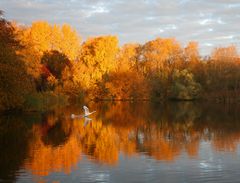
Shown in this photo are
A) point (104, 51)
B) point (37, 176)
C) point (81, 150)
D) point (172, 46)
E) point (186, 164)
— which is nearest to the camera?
point (37, 176)

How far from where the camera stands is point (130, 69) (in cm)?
7456

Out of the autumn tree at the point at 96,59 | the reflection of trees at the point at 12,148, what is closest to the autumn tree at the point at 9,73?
the reflection of trees at the point at 12,148

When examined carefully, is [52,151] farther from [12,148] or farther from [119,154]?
[119,154]

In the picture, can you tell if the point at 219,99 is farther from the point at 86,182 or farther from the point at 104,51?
the point at 86,182

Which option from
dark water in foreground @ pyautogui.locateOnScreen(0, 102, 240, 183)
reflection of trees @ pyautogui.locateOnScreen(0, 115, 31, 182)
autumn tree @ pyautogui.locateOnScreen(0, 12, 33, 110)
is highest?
autumn tree @ pyautogui.locateOnScreen(0, 12, 33, 110)

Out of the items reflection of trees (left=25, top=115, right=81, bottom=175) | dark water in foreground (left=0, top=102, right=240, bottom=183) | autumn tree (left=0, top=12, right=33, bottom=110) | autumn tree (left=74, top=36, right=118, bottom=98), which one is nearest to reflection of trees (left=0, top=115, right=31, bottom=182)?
dark water in foreground (left=0, top=102, right=240, bottom=183)

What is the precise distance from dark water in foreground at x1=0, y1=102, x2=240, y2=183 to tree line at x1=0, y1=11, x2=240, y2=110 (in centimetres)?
3689

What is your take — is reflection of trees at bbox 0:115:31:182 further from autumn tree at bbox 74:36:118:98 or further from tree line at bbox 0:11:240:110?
autumn tree at bbox 74:36:118:98

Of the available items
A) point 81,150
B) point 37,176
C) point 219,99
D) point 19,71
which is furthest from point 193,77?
point 37,176

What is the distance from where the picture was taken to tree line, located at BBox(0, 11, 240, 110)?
208 feet

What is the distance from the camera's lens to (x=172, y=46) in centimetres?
7812

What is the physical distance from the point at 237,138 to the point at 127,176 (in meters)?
9.66

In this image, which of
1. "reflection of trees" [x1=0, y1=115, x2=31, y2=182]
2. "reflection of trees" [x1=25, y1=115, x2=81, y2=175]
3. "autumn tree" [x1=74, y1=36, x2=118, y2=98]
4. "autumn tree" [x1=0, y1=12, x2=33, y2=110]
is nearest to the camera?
"reflection of trees" [x1=0, y1=115, x2=31, y2=182]

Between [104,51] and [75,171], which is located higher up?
[104,51]
